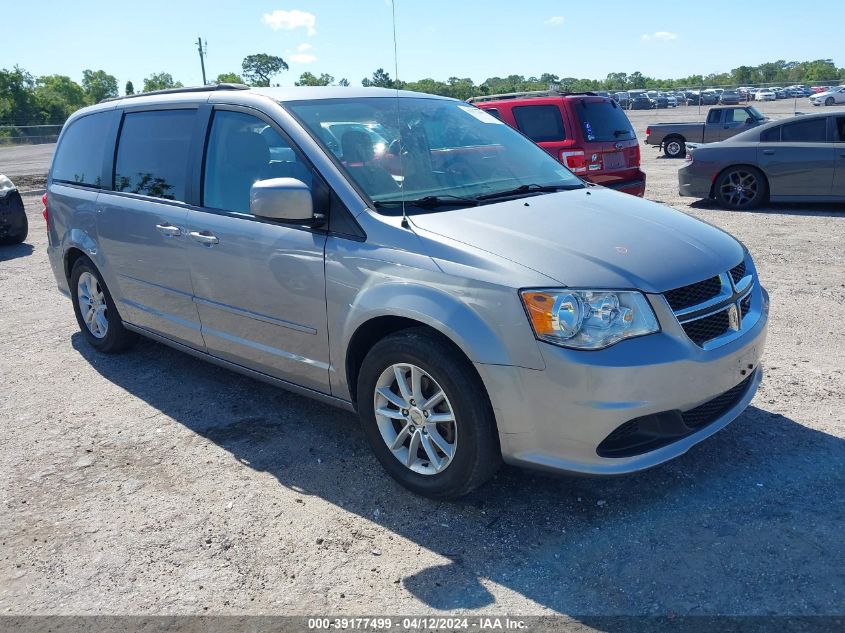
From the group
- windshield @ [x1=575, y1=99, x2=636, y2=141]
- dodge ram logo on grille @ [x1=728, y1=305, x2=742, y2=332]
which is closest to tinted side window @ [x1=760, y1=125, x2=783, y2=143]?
windshield @ [x1=575, y1=99, x2=636, y2=141]

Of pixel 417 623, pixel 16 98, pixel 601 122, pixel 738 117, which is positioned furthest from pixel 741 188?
pixel 16 98

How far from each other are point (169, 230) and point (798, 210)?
9727mm

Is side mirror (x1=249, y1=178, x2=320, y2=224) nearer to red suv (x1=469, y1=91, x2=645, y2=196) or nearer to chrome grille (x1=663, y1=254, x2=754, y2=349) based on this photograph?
chrome grille (x1=663, y1=254, x2=754, y2=349)

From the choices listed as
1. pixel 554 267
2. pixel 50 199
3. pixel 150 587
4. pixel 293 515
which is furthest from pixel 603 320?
pixel 50 199

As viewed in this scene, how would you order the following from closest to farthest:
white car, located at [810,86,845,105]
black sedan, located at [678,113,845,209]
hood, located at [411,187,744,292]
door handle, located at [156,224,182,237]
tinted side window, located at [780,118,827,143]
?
hood, located at [411,187,744,292], door handle, located at [156,224,182,237], black sedan, located at [678,113,845,209], tinted side window, located at [780,118,827,143], white car, located at [810,86,845,105]

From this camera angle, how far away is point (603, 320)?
295 cm

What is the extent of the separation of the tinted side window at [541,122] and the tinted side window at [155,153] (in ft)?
19.9

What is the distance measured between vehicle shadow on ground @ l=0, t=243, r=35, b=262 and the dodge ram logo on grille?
9.97 metres

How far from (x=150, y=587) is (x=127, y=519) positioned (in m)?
0.60

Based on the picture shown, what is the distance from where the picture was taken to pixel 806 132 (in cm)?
1065

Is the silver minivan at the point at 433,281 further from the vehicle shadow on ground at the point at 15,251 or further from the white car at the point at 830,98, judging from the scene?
the white car at the point at 830,98

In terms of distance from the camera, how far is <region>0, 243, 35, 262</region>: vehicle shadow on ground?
10.4m

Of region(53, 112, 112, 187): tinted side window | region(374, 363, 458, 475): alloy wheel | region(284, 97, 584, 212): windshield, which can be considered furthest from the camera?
region(53, 112, 112, 187): tinted side window

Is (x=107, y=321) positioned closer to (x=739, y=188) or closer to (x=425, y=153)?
(x=425, y=153)
